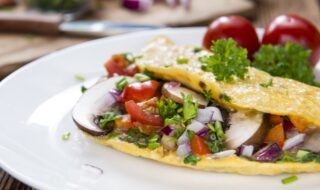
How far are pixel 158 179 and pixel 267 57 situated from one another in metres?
2.03

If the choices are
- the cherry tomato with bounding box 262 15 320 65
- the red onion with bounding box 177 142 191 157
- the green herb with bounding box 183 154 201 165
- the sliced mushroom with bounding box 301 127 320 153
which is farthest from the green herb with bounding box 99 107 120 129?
the cherry tomato with bounding box 262 15 320 65

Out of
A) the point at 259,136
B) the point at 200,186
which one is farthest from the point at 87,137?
the point at 259,136

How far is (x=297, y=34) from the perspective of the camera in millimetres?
5957

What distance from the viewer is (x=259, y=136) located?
160 inches

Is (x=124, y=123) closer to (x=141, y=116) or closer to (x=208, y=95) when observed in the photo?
(x=141, y=116)

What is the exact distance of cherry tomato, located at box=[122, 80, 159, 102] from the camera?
4633 millimetres

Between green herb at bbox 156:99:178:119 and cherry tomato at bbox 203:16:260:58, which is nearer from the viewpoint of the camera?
green herb at bbox 156:99:178:119

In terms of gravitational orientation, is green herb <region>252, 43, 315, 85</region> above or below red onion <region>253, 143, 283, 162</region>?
above

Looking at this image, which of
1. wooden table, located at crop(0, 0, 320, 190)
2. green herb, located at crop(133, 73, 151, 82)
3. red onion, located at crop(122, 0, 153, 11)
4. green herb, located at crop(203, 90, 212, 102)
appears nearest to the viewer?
green herb, located at crop(203, 90, 212, 102)

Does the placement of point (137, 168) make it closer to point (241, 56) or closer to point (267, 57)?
point (241, 56)

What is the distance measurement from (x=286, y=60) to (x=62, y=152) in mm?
2360

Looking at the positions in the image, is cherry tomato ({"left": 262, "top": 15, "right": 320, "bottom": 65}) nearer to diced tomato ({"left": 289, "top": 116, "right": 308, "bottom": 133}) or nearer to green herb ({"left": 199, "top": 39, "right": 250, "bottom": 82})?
green herb ({"left": 199, "top": 39, "right": 250, "bottom": 82})

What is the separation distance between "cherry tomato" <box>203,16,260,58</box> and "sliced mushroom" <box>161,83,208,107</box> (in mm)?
1538

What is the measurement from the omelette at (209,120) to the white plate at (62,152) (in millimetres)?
94
